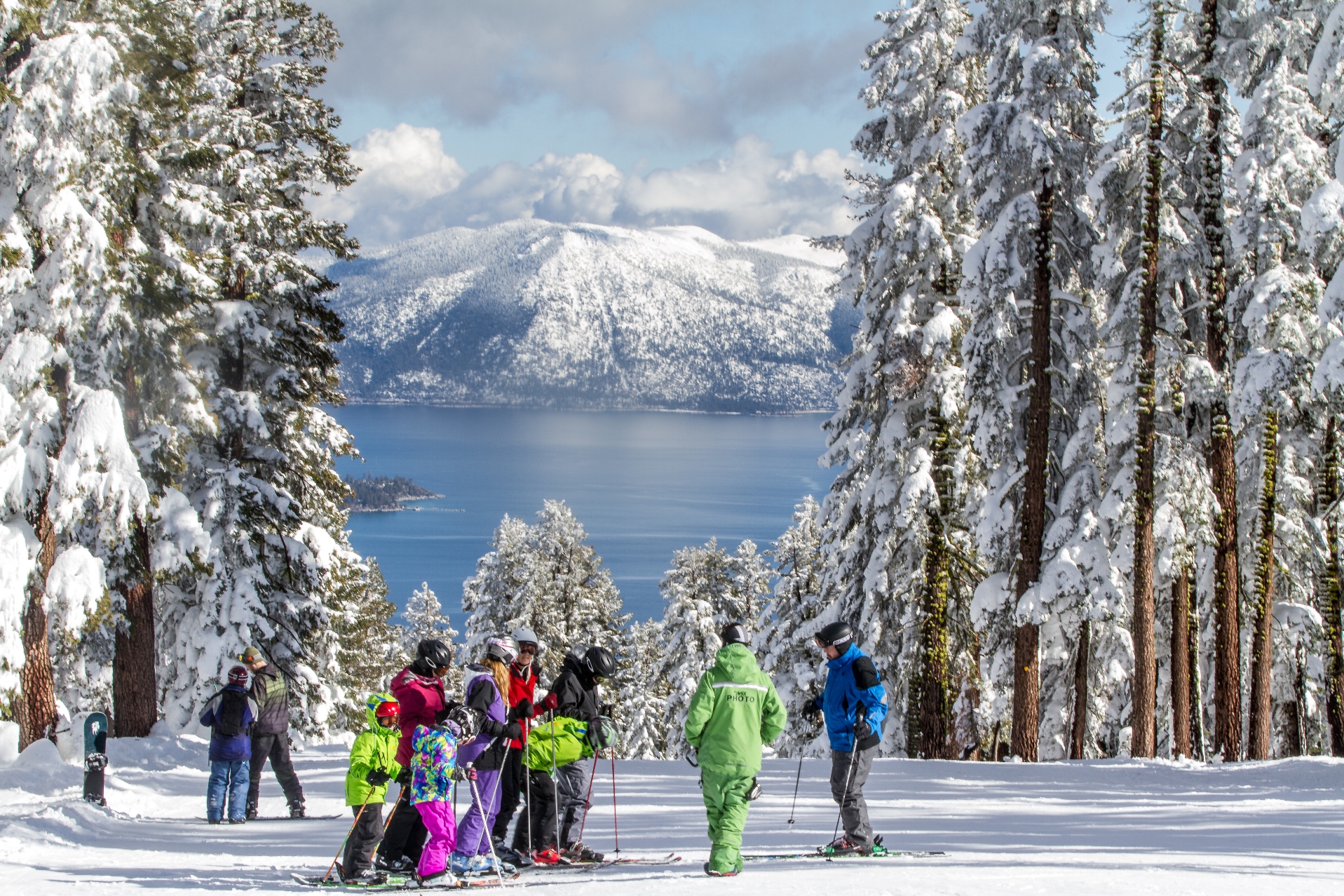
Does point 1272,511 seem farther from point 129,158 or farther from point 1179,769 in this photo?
point 129,158

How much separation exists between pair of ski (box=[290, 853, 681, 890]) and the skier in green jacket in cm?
108

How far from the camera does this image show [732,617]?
41312 millimetres

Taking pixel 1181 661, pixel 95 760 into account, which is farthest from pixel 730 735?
pixel 1181 661

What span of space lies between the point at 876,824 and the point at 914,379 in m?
9.89

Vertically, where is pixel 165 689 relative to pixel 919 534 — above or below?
below

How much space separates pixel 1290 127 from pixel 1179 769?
33.7 feet

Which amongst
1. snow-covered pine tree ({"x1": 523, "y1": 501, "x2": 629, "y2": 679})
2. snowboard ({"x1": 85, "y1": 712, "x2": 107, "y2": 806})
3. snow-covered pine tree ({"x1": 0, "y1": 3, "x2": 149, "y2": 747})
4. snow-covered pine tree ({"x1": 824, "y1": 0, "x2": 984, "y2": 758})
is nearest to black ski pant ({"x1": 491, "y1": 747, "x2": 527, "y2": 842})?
snowboard ({"x1": 85, "y1": 712, "x2": 107, "y2": 806})

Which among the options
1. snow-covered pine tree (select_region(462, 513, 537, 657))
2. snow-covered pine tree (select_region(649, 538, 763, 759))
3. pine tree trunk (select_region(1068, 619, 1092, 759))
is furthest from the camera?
snow-covered pine tree (select_region(649, 538, 763, 759))

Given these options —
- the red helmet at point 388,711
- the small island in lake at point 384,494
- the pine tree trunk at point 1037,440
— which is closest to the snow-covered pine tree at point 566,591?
the pine tree trunk at point 1037,440

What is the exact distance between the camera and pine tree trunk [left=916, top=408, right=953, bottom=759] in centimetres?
1889

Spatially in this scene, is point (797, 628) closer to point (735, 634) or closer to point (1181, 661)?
point (1181, 661)

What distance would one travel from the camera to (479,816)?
796cm

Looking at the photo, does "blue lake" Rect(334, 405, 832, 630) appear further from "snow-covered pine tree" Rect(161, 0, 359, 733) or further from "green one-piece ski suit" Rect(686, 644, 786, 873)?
"green one-piece ski suit" Rect(686, 644, 786, 873)

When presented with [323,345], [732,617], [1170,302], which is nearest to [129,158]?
[323,345]
